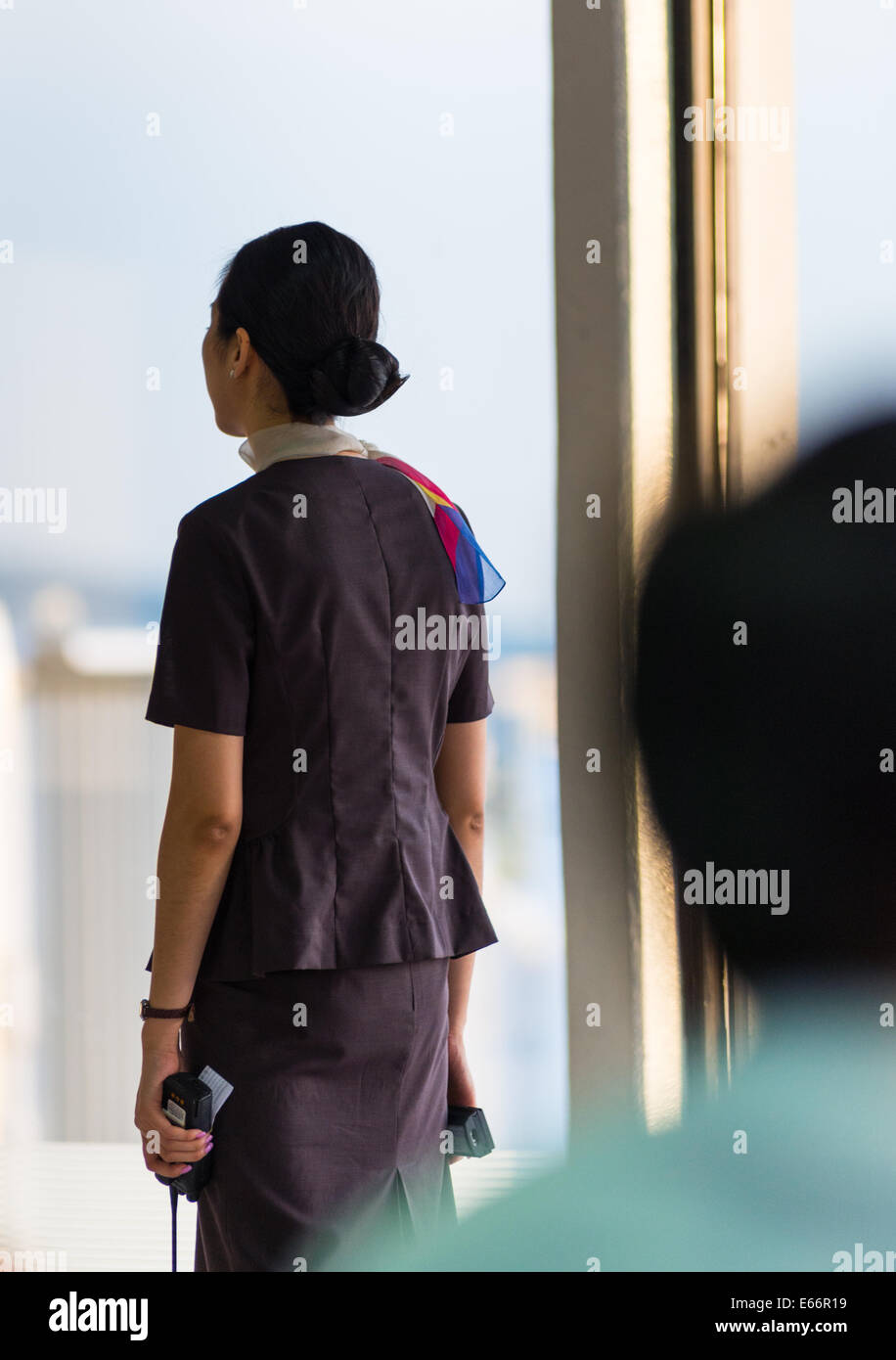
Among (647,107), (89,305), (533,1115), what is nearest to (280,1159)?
(533,1115)

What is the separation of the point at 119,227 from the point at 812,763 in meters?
1.23

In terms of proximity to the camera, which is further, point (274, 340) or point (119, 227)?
point (119, 227)

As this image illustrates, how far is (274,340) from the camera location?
1.10 m

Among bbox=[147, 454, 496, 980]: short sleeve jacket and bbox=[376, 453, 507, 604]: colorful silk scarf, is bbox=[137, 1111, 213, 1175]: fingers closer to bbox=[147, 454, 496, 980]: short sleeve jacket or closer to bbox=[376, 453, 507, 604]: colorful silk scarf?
bbox=[147, 454, 496, 980]: short sleeve jacket

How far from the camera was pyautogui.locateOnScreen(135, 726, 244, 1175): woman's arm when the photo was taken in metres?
1.03

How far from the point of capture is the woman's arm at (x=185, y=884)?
3.38 ft

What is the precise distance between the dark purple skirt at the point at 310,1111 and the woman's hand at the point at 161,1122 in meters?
0.03

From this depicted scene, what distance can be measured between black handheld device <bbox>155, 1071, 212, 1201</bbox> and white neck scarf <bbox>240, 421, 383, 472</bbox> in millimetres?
569

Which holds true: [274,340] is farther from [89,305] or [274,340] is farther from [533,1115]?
[533,1115]

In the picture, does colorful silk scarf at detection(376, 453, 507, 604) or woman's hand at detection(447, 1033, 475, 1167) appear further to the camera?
woman's hand at detection(447, 1033, 475, 1167)

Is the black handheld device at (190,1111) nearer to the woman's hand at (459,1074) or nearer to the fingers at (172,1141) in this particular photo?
the fingers at (172,1141)

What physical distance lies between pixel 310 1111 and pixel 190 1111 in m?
0.11

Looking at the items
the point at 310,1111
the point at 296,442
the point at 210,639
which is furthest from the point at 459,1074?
the point at 296,442

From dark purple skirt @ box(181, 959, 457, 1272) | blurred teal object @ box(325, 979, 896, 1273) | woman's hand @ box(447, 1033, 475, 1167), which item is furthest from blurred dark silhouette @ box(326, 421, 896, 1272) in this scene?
dark purple skirt @ box(181, 959, 457, 1272)
